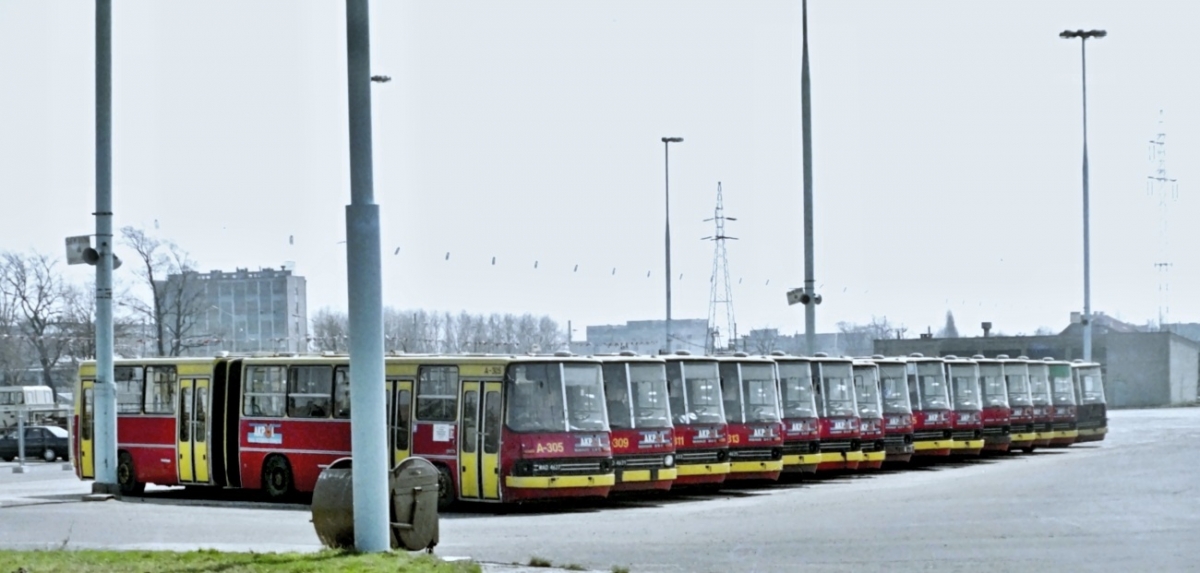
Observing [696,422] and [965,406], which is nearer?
[696,422]

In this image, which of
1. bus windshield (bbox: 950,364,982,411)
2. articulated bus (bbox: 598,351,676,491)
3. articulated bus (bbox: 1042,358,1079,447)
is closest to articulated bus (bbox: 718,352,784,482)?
articulated bus (bbox: 598,351,676,491)

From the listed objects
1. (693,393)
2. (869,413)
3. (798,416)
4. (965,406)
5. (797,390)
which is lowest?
(965,406)

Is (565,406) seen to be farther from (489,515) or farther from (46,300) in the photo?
(46,300)

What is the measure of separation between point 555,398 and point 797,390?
8.15 meters

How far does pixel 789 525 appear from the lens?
21203mm

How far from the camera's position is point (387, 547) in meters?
15.1

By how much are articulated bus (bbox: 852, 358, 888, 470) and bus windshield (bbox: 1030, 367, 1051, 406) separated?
995cm

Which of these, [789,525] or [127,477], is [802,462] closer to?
[789,525]

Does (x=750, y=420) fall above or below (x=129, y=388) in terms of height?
below

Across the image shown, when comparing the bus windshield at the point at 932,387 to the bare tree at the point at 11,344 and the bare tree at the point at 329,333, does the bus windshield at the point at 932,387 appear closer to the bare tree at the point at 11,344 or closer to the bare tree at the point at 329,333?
the bare tree at the point at 329,333

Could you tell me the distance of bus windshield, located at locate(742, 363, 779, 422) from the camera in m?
30.4

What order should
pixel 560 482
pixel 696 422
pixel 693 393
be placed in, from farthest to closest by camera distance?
1. pixel 693 393
2. pixel 696 422
3. pixel 560 482

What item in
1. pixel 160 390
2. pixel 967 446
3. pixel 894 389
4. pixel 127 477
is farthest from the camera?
pixel 967 446

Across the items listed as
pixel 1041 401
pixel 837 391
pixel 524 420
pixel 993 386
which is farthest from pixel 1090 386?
pixel 524 420
